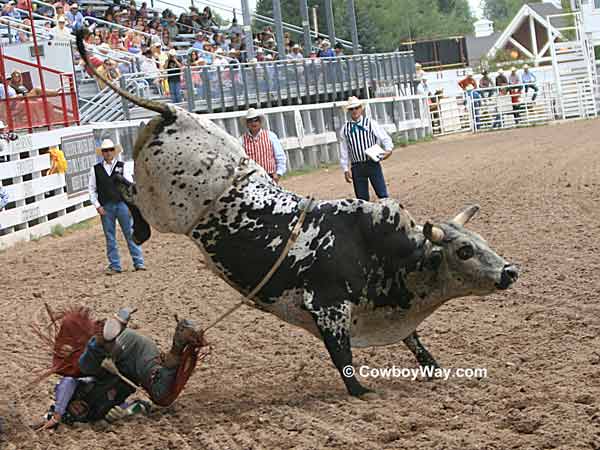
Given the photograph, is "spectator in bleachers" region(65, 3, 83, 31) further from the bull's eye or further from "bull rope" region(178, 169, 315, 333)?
the bull's eye

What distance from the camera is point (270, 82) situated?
28.9 metres

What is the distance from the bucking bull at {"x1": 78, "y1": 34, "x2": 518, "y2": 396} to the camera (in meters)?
6.99

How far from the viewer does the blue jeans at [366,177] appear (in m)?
13.6

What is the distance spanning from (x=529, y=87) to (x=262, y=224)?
1305 inches

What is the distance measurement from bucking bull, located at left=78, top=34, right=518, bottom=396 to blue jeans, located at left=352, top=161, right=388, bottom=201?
6399 millimetres

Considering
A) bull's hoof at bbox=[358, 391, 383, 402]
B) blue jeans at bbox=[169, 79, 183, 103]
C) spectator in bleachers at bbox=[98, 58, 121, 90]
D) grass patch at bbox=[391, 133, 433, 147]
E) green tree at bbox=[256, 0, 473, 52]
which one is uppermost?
green tree at bbox=[256, 0, 473, 52]

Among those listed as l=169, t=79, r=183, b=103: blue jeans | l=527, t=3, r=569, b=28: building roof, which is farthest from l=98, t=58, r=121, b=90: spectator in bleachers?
l=527, t=3, r=569, b=28: building roof

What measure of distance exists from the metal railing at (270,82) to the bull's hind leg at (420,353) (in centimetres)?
1707

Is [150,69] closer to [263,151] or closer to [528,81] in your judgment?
[263,151]

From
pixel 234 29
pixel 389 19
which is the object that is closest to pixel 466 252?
pixel 234 29

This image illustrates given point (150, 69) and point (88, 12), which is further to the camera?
point (88, 12)

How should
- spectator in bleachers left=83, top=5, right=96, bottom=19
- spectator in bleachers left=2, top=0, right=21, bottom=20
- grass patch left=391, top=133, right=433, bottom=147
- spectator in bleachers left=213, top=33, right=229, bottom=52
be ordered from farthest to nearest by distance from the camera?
grass patch left=391, top=133, right=433, bottom=147 < spectator in bleachers left=213, top=33, right=229, bottom=52 < spectator in bleachers left=83, top=5, right=96, bottom=19 < spectator in bleachers left=2, top=0, right=21, bottom=20

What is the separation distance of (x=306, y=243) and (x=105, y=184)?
6.58 meters

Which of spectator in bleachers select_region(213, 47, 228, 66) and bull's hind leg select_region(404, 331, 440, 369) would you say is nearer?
bull's hind leg select_region(404, 331, 440, 369)
